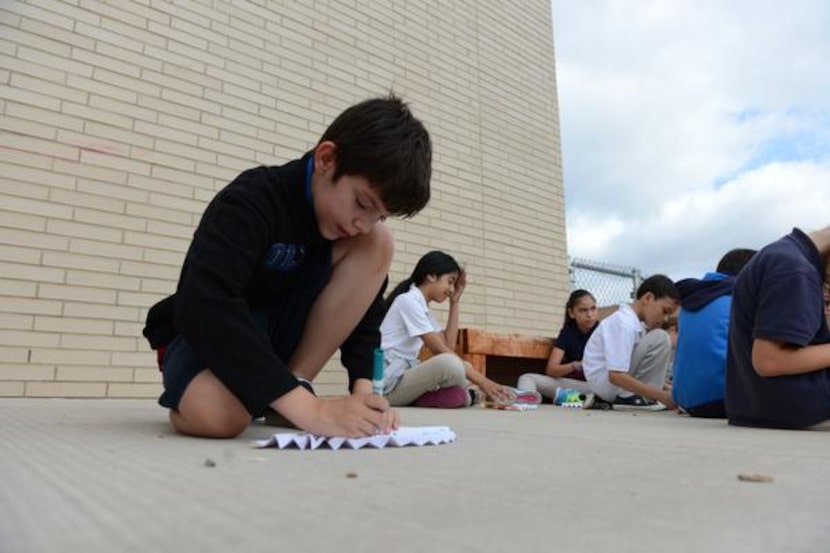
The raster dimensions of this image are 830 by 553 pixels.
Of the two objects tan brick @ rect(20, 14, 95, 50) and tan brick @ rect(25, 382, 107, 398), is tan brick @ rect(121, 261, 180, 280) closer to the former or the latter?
tan brick @ rect(25, 382, 107, 398)

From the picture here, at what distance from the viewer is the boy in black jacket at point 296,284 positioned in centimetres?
121

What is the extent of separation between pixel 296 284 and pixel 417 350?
6.47ft

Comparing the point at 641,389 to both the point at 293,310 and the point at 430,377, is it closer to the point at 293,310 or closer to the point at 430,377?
the point at 430,377

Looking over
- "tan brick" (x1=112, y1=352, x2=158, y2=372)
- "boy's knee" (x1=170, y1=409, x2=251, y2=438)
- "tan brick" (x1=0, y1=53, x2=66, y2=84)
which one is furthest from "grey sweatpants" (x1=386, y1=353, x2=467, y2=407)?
"tan brick" (x1=0, y1=53, x2=66, y2=84)

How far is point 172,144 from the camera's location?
128 inches

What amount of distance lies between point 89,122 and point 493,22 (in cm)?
346

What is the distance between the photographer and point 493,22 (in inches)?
207

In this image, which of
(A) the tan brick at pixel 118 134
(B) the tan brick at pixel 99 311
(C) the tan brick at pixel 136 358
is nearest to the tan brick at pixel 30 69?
(A) the tan brick at pixel 118 134

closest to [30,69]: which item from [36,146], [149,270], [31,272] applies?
[36,146]

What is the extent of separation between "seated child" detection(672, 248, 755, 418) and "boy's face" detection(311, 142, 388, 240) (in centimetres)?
180

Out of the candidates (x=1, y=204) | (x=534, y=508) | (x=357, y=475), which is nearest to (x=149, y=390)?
(x=1, y=204)

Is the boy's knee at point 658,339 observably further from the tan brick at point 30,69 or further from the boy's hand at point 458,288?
the tan brick at point 30,69

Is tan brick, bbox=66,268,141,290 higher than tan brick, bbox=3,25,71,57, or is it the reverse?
tan brick, bbox=3,25,71,57

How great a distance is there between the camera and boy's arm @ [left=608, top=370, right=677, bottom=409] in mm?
3318
